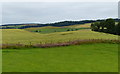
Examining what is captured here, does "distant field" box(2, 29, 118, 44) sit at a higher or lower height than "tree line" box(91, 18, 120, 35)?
lower

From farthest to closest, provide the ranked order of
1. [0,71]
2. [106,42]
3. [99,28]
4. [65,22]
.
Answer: [65,22]
[99,28]
[106,42]
[0,71]

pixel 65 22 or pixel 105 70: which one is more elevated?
pixel 65 22

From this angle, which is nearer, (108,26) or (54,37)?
(54,37)

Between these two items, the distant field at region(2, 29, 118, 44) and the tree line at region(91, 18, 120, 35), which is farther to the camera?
the tree line at region(91, 18, 120, 35)

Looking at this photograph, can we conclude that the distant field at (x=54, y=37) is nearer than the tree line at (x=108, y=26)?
Yes

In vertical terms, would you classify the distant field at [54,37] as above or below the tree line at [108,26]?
below

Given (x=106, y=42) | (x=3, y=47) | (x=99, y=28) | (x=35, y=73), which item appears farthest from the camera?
(x=99, y=28)

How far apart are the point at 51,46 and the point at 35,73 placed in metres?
14.2

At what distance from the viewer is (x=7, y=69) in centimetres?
1401

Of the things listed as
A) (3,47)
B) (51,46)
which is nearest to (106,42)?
(51,46)

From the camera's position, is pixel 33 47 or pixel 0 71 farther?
pixel 33 47

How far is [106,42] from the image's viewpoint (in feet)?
100

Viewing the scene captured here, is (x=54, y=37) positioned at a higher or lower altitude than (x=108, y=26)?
lower

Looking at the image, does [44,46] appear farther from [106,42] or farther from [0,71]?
[0,71]
